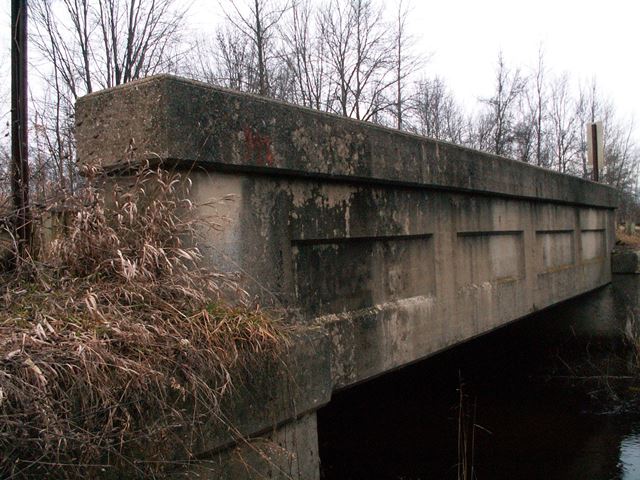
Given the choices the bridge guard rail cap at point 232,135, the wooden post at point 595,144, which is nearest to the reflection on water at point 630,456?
the bridge guard rail cap at point 232,135

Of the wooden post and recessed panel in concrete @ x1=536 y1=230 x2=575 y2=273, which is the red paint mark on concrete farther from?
the wooden post

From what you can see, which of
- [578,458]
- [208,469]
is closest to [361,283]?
[208,469]

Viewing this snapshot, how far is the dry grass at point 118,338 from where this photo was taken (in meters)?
1.46

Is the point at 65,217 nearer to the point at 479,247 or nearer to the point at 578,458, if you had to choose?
the point at 479,247

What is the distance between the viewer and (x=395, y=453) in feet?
19.4

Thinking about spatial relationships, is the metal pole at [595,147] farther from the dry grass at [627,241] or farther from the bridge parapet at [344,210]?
the bridge parapet at [344,210]

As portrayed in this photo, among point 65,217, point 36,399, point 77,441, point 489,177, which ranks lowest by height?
point 77,441

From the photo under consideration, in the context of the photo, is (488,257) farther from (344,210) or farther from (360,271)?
(344,210)

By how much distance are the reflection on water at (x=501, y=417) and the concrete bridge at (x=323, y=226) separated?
1.57 m

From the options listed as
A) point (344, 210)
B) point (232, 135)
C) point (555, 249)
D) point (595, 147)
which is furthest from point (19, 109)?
point (595, 147)

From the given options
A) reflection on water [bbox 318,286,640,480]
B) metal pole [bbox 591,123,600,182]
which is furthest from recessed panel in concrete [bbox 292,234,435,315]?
metal pole [bbox 591,123,600,182]

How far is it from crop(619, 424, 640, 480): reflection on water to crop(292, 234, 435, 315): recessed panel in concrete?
291 cm

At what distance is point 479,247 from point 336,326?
229cm

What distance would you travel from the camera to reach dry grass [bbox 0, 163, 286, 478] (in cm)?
146
